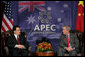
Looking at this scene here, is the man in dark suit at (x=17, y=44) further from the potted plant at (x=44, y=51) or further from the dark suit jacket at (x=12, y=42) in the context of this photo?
the potted plant at (x=44, y=51)

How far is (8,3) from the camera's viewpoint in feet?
23.4

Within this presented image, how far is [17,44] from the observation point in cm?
567

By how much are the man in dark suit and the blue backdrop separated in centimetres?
132

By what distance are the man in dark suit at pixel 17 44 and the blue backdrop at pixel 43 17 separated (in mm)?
1317

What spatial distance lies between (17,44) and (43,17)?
191 cm

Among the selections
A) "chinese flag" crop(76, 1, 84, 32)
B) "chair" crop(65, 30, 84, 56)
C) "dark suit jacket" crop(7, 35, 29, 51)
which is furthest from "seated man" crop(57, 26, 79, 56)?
"dark suit jacket" crop(7, 35, 29, 51)

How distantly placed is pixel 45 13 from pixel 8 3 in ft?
4.98

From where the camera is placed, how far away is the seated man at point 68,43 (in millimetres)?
5422

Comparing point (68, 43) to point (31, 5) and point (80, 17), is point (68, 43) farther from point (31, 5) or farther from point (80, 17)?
point (31, 5)

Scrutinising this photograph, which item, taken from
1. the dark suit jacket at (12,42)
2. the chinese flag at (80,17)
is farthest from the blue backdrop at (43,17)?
the dark suit jacket at (12,42)

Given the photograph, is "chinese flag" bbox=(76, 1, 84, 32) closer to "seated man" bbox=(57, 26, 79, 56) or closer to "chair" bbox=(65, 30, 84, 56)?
"chair" bbox=(65, 30, 84, 56)

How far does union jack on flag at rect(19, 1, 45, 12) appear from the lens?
708cm

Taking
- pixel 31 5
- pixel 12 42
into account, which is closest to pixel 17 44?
pixel 12 42

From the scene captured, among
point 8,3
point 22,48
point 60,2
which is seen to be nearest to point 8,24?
point 8,3
